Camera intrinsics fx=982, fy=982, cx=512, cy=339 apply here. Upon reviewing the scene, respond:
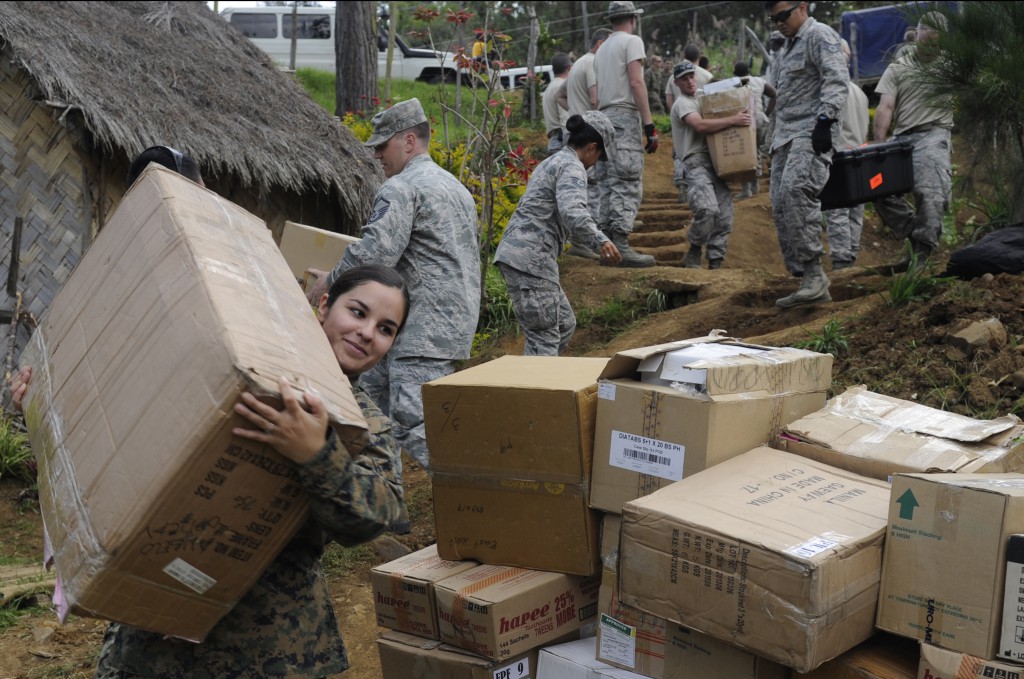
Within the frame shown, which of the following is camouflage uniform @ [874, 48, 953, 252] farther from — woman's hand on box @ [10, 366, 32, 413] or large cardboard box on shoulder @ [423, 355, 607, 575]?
woman's hand on box @ [10, 366, 32, 413]

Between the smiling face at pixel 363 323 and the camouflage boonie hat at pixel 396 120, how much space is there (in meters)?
2.71

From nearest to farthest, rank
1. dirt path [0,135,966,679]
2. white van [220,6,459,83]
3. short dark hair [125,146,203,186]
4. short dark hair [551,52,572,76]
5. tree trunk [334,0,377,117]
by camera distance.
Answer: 1. short dark hair [125,146,203,186]
2. dirt path [0,135,966,679]
3. tree trunk [334,0,377,117]
4. short dark hair [551,52,572,76]
5. white van [220,6,459,83]

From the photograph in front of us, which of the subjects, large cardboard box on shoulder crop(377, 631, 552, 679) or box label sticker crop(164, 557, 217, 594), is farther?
large cardboard box on shoulder crop(377, 631, 552, 679)

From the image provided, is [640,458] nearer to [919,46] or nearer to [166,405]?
[166,405]

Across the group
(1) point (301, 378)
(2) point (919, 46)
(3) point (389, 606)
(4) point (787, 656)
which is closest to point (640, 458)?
(4) point (787, 656)

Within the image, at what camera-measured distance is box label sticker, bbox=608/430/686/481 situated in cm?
271

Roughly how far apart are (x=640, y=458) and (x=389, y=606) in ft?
3.29

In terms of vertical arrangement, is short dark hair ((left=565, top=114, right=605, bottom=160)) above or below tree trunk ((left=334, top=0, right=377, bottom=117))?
below

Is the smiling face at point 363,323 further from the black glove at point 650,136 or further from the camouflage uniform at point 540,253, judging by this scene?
the black glove at point 650,136

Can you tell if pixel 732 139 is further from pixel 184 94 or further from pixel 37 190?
pixel 37 190

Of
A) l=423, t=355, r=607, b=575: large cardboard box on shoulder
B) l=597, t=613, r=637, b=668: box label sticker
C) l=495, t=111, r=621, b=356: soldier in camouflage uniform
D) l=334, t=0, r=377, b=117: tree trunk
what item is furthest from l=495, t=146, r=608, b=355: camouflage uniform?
l=334, t=0, r=377, b=117: tree trunk

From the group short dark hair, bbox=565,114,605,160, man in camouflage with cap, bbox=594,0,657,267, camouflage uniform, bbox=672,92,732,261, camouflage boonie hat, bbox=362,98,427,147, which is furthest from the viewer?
man in camouflage with cap, bbox=594,0,657,267

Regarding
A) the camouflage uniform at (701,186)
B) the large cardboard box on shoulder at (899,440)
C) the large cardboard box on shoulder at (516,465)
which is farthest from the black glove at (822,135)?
the large cardboard box on shoulder at (516,465)

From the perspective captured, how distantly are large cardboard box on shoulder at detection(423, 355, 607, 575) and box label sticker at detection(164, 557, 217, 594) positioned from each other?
4.52 ft
